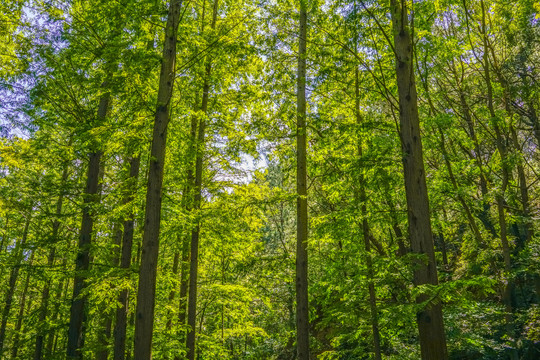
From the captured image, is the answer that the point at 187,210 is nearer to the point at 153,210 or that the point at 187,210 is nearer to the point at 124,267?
the point at 124,267

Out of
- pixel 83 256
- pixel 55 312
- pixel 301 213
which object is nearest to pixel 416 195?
pixel 301 213

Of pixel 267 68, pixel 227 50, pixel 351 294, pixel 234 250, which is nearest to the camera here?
pixel 227 50

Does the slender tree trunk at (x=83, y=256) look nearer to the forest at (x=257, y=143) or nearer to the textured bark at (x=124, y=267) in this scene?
the forest at (x=257, y=143)

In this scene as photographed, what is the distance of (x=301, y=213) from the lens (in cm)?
905

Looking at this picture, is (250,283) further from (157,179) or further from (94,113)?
(94,113)

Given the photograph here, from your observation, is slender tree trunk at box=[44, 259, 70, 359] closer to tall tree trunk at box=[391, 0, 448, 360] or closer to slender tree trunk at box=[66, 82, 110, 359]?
slender tree trunk at box=[66, 82, 110, 359]

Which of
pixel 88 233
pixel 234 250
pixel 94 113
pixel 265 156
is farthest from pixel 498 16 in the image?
pixel 88 233

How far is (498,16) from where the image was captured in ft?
32.6

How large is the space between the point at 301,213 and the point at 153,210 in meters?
4.31

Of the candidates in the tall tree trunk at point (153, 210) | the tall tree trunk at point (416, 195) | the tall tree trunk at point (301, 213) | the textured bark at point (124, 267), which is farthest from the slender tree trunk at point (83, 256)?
the tall tree trunk at point (416, 195)

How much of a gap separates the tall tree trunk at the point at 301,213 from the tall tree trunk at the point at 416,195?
3.10 meters

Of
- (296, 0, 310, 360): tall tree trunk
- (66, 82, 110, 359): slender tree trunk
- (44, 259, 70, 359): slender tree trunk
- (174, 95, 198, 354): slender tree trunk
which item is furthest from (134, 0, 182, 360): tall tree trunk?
(44, 259, 70, 359): slender tree trunk

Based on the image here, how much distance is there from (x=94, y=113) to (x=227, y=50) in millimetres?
4510

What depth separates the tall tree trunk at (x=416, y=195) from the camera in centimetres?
450
